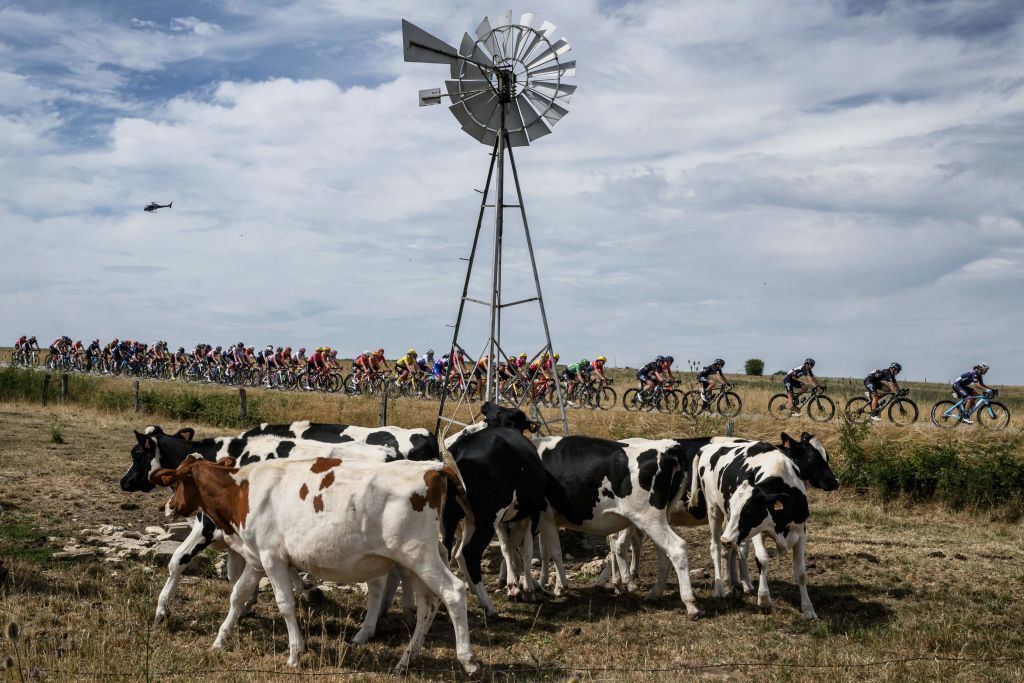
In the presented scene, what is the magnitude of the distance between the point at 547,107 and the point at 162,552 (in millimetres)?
9980

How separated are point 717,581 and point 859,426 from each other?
11.3 metres

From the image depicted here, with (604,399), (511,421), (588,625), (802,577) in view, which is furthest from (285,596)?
(604,399)

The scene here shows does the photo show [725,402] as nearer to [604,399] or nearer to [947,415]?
[947,415]

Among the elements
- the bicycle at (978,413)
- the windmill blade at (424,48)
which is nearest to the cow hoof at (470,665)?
the windmill blade at (424,48)

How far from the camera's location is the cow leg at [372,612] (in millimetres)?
9281

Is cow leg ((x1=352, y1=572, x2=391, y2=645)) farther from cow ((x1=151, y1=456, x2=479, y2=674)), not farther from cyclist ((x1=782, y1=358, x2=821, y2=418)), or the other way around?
cyclist ((x1=782, y1=358, x2=821, y2=418))

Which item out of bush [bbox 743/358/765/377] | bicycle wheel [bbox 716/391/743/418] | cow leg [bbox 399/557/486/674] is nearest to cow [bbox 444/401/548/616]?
cow leg [bbox 399/557/486/674]

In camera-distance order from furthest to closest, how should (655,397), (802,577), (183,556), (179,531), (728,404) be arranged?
(655,397), (728,404), (179,531), (802,577), (183,556)

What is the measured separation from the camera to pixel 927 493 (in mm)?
18641

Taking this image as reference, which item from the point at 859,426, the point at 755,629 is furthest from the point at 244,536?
the point at 859,426

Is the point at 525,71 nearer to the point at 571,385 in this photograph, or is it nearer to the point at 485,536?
the point at 485,536

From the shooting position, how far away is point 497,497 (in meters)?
10.8

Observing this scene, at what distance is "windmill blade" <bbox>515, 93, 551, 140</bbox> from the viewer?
17453 millimetres

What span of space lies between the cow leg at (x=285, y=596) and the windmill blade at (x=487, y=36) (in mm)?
11087
